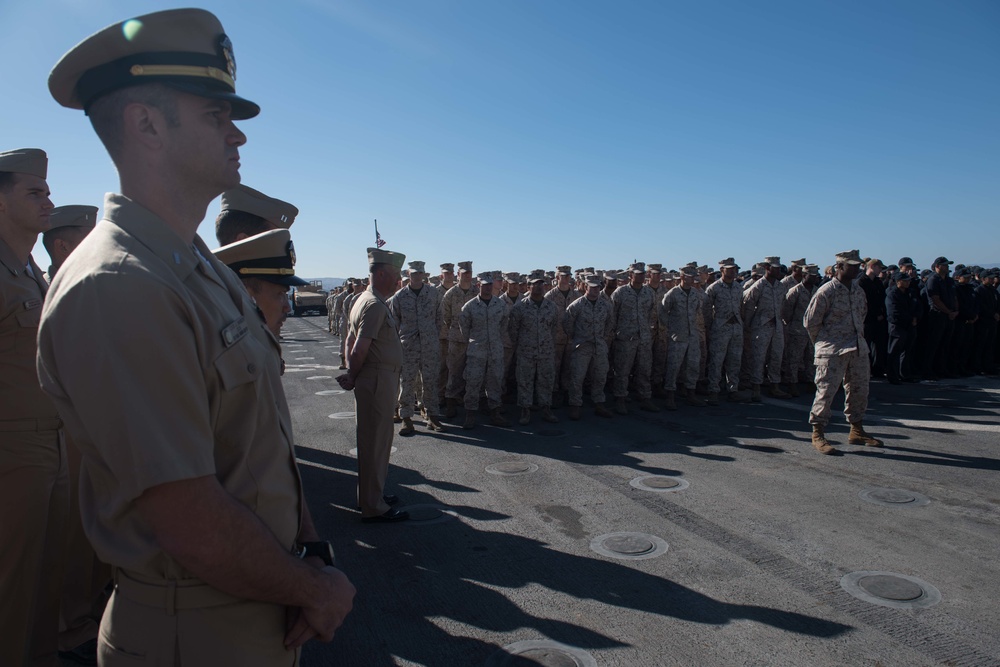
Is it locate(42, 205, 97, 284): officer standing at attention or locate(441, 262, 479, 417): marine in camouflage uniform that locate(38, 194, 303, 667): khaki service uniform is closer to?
locate(42, 205, 97, 284): officer standing at attention

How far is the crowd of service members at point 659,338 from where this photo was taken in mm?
8844

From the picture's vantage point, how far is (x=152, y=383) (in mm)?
1103

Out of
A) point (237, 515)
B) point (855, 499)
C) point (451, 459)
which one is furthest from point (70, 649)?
point (855, 499)

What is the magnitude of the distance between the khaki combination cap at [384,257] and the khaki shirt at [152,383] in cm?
398

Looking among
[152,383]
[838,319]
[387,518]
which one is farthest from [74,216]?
[838,319]

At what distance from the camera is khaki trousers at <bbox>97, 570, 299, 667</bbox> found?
1.25 metres

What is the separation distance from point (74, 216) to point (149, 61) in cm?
310

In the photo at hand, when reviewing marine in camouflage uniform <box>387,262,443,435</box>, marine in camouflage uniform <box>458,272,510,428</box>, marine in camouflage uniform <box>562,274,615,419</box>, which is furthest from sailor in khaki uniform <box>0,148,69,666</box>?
marine in camouflage uniform <box>562,274,615,419</box>

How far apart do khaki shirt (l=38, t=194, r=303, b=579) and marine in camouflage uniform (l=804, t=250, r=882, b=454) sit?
6.78 meters

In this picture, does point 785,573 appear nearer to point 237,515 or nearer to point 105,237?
point 237,515

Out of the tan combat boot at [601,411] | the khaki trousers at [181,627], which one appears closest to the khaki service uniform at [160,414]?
the khaki trousers at [181,627]

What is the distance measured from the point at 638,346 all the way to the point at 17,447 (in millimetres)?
8417

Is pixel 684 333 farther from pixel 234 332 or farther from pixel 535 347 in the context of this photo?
pixel 234 332

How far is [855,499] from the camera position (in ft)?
16.5
